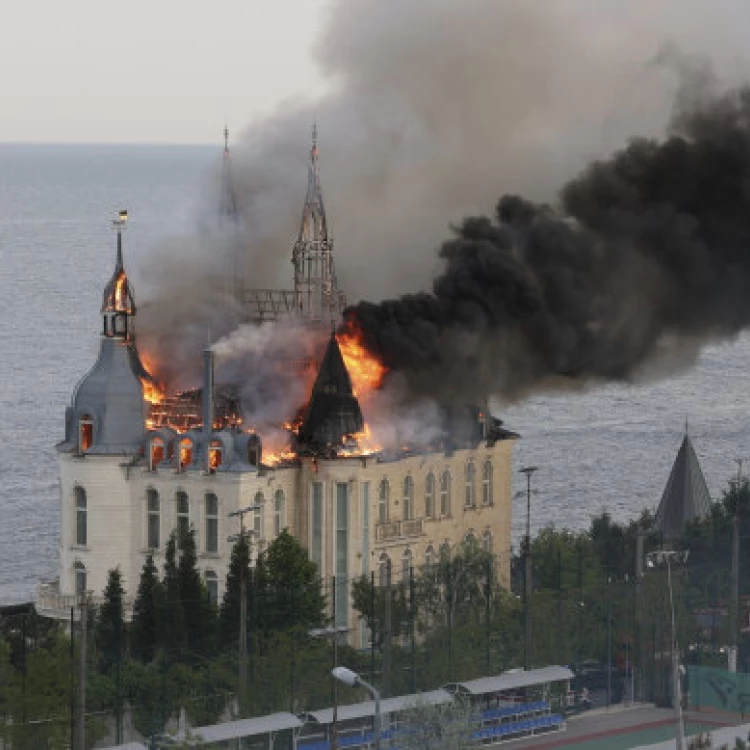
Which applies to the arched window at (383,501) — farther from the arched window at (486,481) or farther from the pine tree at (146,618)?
the pine tree at (146,618)

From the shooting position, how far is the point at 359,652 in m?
105

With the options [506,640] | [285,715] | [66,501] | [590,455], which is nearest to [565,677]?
[506,640]

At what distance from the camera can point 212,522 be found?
108m

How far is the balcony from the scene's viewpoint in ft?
367

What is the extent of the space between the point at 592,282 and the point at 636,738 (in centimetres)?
2637

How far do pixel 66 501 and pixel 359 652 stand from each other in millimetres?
12263

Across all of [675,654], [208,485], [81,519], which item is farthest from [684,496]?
[675,654]

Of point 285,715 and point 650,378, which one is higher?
point 650,378

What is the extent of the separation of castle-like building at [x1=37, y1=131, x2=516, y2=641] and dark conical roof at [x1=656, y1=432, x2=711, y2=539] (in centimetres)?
1977

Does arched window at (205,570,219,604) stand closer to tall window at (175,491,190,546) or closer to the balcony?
tall window at (175,491,190,546)

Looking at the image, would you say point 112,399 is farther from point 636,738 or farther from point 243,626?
point 636,738

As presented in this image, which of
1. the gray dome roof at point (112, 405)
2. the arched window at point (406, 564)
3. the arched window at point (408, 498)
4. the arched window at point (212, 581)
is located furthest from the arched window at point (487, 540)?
the gray dome roof at point (112, 405)

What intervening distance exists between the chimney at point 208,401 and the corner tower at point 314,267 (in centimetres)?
1012

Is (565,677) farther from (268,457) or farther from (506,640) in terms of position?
(268,457)
